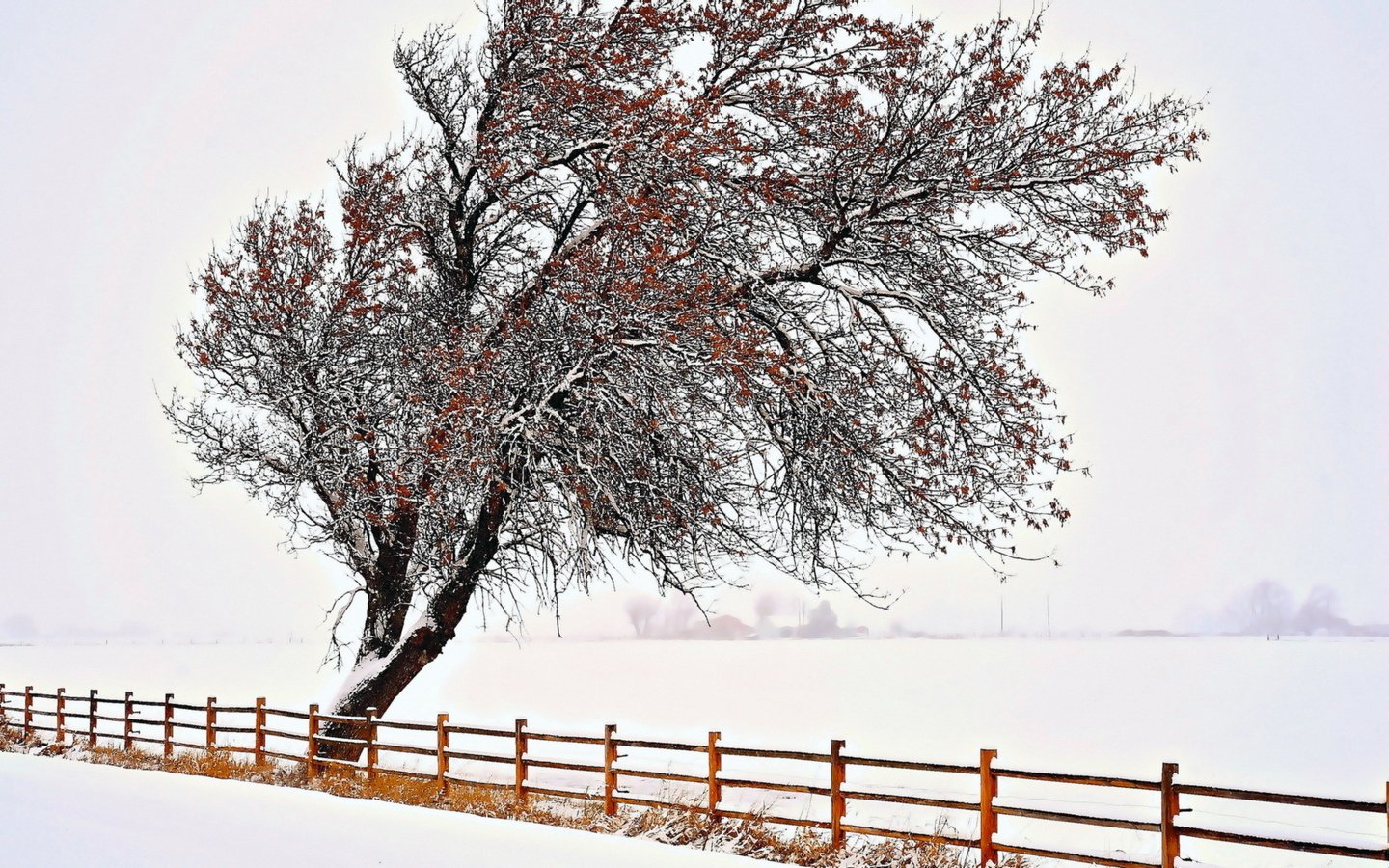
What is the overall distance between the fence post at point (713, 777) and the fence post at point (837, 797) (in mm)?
1355

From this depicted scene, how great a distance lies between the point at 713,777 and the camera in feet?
40.8

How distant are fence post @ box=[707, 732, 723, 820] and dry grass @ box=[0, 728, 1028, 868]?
161 millimetres

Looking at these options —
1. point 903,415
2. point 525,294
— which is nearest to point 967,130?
point 903,415

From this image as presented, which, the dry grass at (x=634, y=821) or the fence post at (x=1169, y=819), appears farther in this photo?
the dry grass at (x=634, y=821)

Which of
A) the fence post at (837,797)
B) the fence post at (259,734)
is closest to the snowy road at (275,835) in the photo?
the fence post at (837,797)

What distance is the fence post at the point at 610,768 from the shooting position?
523 inches

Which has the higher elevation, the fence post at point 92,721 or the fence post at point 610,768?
the fence post at point 610,768

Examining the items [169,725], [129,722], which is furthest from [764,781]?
[129,722]

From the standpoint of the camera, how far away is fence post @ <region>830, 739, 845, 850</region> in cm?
1141

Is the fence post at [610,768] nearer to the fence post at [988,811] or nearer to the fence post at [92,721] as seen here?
Result: the fence post at [988,811]

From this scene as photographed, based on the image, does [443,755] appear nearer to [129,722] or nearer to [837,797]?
[837,797]

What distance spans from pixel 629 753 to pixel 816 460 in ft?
14.4

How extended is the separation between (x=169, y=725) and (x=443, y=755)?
9.16 metres

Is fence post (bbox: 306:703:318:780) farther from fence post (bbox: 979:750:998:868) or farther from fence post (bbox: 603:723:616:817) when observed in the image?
fence post (bbox: 979:750:998:868)
